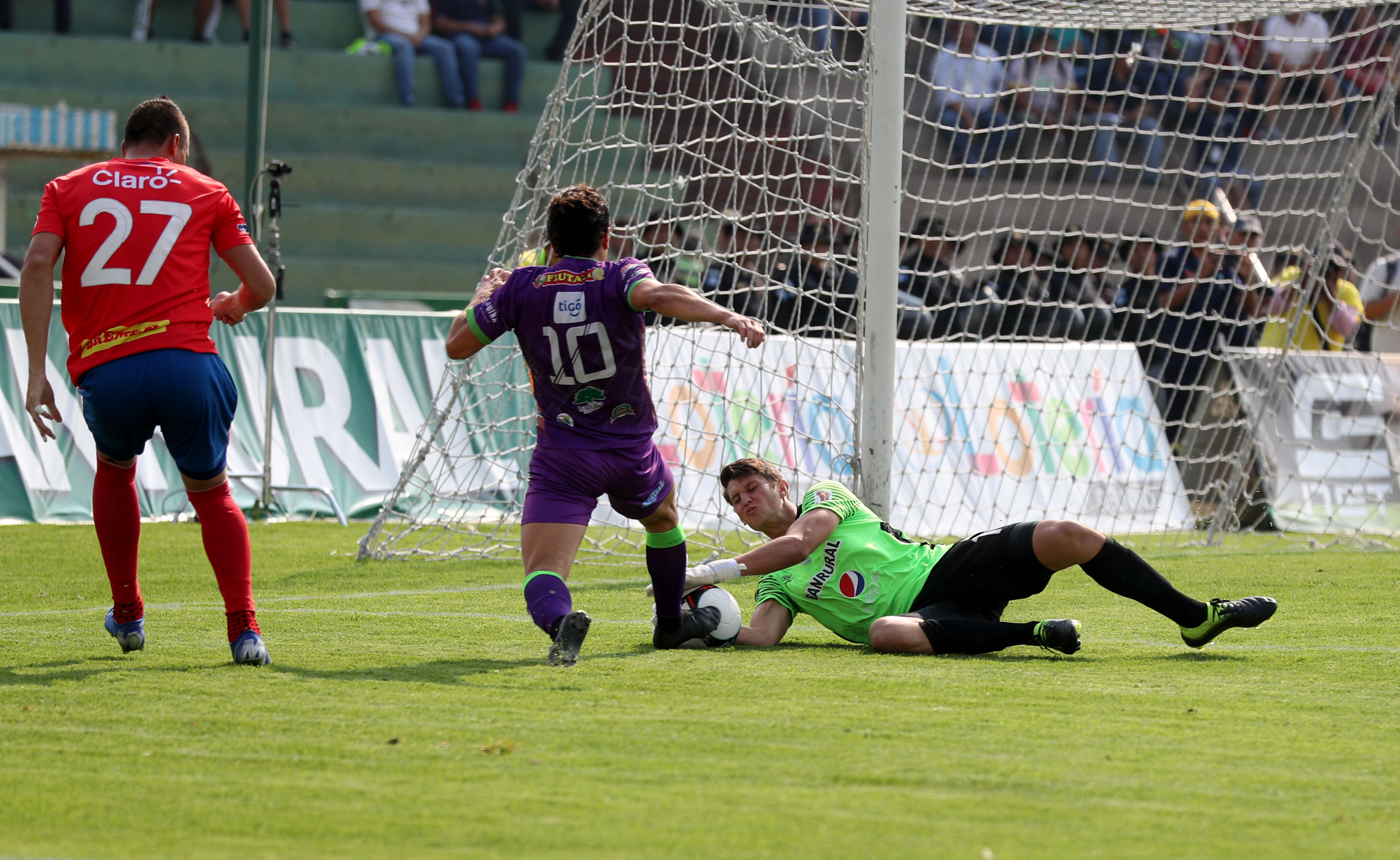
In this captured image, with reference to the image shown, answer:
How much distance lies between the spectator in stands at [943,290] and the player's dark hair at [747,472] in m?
5.15

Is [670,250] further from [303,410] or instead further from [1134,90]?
[1134,90]

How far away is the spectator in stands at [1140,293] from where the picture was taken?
11406 mm

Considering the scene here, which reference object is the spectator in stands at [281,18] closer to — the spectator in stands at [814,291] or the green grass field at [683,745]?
the spectator in stands at [814,291]

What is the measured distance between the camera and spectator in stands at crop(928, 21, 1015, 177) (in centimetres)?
1227

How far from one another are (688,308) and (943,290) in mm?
6962

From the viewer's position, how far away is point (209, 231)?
16.5 ft

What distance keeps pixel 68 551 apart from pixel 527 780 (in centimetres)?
645

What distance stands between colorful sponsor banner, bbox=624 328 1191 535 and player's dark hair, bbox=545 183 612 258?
16.2 feet

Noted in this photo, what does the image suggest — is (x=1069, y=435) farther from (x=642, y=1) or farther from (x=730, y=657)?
(x=730, y=657)

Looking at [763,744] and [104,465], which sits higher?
[763,744]

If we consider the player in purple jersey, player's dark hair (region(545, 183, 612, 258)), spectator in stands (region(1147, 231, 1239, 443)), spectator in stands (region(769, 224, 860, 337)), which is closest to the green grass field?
the player in purple jersey

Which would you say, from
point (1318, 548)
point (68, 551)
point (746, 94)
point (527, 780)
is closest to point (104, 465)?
point (527, 780)

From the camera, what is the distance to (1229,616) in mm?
5250

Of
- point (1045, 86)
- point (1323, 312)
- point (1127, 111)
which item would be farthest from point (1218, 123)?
point (1045, 86)
